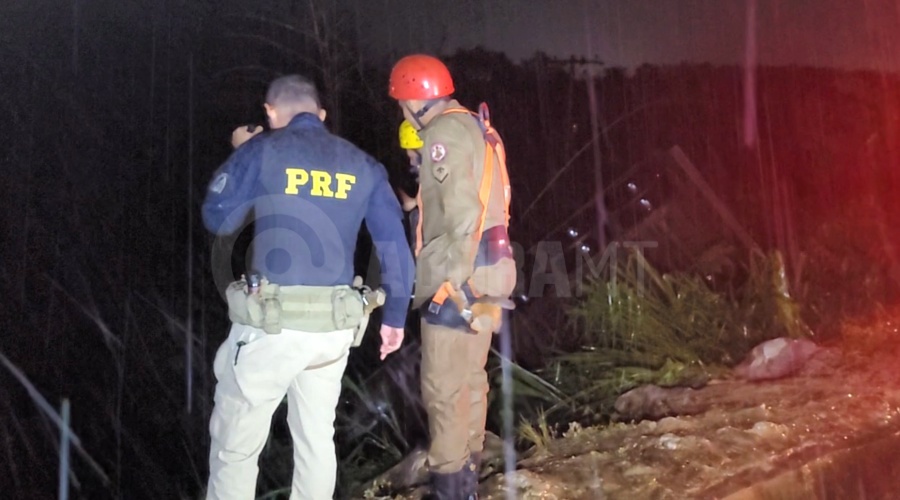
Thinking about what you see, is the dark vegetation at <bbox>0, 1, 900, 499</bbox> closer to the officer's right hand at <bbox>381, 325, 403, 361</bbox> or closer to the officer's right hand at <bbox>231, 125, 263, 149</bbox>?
the officer's right hand at <bbox>381, 325, 403, 361</bbox>

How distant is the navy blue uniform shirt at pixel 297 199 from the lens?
2.88 m

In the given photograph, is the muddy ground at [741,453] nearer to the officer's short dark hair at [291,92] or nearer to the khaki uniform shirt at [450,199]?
the khaki uniform shirt at [450,199]

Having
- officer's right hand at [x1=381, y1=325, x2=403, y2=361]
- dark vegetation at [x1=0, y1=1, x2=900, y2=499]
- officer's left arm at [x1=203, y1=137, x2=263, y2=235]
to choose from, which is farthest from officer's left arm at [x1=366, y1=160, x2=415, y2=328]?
dark vegetation at [x1=0, y1=1, x2=900, y2=499]

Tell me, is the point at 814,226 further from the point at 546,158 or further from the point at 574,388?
the point at 574,388

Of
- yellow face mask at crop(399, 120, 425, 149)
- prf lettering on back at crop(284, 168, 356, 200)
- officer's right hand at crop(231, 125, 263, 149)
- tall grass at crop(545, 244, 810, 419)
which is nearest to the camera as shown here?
prf lettering on back at crop(284, 168, 356, 200)

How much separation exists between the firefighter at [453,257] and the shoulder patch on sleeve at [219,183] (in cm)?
84

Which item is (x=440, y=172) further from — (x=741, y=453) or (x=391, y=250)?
(x=741, y=453)

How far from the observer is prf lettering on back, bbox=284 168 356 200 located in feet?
9.40

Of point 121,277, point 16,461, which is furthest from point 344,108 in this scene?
point 16,461

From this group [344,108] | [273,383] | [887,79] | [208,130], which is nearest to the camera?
[273,383]

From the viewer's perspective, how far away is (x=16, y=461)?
6.66 metres

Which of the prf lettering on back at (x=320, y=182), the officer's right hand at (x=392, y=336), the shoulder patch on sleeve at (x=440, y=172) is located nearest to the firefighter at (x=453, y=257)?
the shoulder patch on sleeve at (x=440, y=172)

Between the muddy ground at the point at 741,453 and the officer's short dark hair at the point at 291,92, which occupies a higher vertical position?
the officer's short dark hair at the point at 291,92

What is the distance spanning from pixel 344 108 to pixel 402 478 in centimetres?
545
